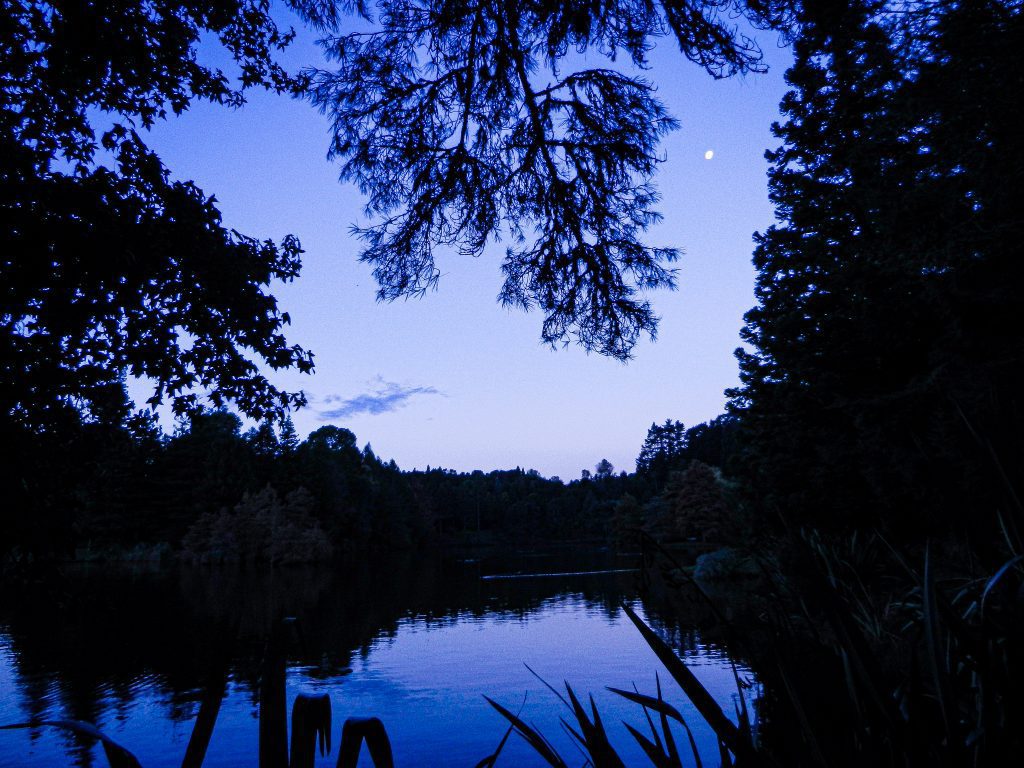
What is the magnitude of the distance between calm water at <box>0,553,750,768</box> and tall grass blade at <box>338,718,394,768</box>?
19 centimetres

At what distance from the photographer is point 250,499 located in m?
67.0

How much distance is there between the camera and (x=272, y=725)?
2.52 ft

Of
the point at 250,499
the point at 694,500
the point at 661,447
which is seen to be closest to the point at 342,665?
the point at 694,500

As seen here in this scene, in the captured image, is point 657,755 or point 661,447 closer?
point 657,755

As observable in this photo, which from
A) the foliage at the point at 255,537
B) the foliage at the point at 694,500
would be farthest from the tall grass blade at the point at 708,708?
the foliage at the point at 255,537

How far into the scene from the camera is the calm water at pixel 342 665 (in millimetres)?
11836

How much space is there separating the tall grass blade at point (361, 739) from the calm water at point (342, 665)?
0.63 ft

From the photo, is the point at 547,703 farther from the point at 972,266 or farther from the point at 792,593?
the point at 792,593

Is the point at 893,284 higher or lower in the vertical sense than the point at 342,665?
higher

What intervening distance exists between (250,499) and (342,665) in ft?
176

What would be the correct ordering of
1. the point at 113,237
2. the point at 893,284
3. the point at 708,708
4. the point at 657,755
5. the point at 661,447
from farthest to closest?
the point at 661,447
the point at 893,284
the point at 113,237
the point at 657,755
the point at 708,708

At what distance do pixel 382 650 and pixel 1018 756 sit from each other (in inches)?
880

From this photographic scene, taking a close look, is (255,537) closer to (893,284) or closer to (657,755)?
(893,284)

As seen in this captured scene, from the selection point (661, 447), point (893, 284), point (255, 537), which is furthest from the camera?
point (661, 447)
